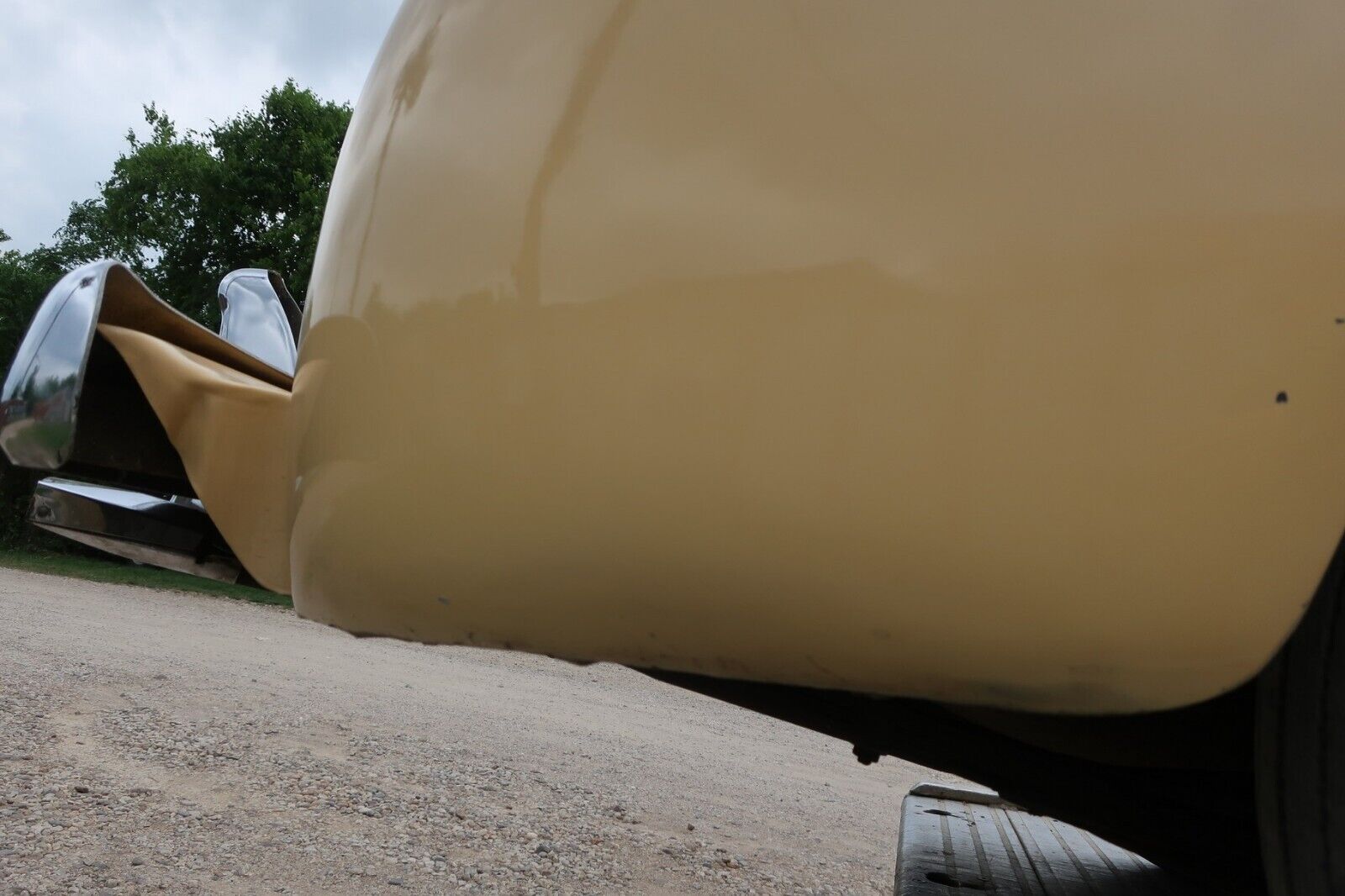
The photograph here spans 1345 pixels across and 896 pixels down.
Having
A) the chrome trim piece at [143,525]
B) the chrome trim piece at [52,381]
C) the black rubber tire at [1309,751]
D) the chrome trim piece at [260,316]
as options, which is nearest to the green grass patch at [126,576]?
the chrome trim piece at [260,316]

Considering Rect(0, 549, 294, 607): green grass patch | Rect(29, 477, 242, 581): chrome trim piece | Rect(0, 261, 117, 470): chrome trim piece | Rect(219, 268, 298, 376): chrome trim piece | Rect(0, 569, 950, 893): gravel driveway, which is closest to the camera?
Rect(0, 261, 117, 470): chrome trim piece

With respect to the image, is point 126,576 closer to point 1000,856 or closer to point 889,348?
point 1000,856

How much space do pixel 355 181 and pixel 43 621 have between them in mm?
7369

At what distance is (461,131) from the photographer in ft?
3.25

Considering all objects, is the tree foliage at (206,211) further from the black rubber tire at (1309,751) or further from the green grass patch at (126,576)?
the black rubber tire at (1309,751)

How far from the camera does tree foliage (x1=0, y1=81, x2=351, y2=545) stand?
51.4ft

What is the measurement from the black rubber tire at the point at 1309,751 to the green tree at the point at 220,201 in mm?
13523

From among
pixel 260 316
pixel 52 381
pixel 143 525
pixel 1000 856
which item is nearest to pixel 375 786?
pixel 260 316

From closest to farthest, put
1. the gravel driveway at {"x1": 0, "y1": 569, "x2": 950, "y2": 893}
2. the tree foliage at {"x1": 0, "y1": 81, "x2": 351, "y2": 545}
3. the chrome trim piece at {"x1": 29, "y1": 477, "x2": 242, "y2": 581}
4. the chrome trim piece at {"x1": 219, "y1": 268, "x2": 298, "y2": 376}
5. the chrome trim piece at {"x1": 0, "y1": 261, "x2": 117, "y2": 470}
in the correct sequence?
1. the chrome trim piece at {"x1": 0, "y1": 261, "x2": 117, "y2": 470}
2. the chrome trim piece at {"x1": 29, "y1": 477, "x2": 242, "y2": 581}
3. the chrome trim piece at {"x1": 219, "y1": 268, "x2": 298, "y2": 376}
4. the gravel driveway at {"x1": 0, "y1": 569, "x2": 950, "y2": 893}
5. the tree foliage at {"x1": 0, "y1": 81, "x2": 351, "y2": 545}

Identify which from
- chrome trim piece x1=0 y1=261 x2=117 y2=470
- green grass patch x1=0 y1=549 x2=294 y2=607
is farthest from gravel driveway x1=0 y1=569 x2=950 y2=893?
green grass patch x1=0 y1=549 x2=294 y2=607

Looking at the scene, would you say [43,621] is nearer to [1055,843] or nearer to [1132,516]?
[1055,843]

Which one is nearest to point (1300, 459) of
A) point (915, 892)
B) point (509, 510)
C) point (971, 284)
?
point (971, 284)

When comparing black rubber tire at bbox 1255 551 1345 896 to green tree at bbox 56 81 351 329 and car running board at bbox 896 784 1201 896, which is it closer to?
car running board at bbox 896 784 1201 896

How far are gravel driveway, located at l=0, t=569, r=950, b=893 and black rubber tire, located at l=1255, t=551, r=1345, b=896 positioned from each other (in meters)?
2.42
